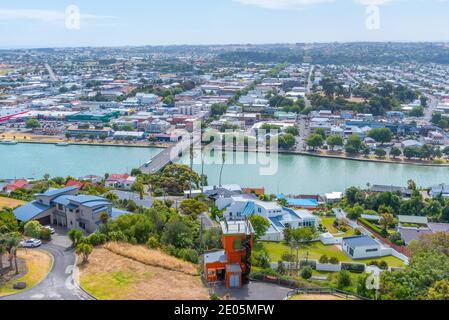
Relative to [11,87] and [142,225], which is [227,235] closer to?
[142,225]

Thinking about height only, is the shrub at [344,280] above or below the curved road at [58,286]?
below

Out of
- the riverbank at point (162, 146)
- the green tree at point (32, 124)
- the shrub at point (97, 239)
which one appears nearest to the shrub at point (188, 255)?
the shrub at point (97, 239)

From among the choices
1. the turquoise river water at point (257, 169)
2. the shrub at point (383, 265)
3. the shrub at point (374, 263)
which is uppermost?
the shrub at point (383, 265)

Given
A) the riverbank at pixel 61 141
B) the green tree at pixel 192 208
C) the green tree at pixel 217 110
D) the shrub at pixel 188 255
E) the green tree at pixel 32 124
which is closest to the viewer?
the shrub at pixel 188 255

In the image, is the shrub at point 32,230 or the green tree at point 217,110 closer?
the shrub at point 32,230

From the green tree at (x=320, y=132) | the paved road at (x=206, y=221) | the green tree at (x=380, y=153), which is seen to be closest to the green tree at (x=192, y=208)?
the paved road at (x=206, y=221)

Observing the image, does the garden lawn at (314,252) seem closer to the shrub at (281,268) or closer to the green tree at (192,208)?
the shrub at (281,268)

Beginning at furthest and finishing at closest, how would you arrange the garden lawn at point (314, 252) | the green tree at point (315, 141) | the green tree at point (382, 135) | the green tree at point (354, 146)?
the green tree at point (382, 135) → the green tree at point (315, 141) → the green tree at point (354, 146) → the garden lawn at point (314, 252)
